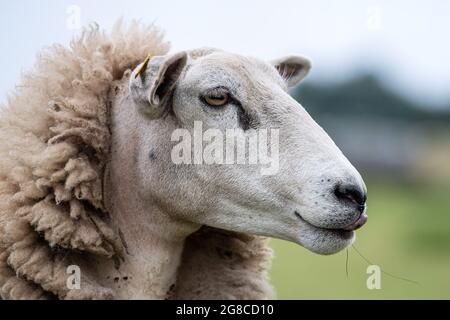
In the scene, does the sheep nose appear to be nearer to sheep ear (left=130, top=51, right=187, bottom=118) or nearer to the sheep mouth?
the sheep mouth

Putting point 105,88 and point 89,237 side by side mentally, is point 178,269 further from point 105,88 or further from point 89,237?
point 105,88

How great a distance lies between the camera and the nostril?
164 inches

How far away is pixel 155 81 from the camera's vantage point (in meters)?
4.44

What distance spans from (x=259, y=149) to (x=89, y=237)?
1.12 meters

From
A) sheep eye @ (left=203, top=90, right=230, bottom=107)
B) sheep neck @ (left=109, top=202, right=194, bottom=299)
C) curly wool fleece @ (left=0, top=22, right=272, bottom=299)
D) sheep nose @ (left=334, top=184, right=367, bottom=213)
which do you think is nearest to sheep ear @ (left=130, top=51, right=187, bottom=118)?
sheep eye @ (left=203, top=90, right=230, bottom=107)

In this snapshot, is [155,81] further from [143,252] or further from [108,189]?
[143,252]

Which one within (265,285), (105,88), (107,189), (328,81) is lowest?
(265,285)

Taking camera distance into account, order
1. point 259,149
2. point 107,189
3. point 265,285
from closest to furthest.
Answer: point 259,149
point 107,189
point 265,285

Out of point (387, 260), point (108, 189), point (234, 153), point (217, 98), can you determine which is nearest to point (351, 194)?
point (234, 153)

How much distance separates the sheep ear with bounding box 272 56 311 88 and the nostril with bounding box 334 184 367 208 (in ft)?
5.27

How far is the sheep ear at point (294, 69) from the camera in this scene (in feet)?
18.4

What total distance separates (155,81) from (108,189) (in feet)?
2.65
